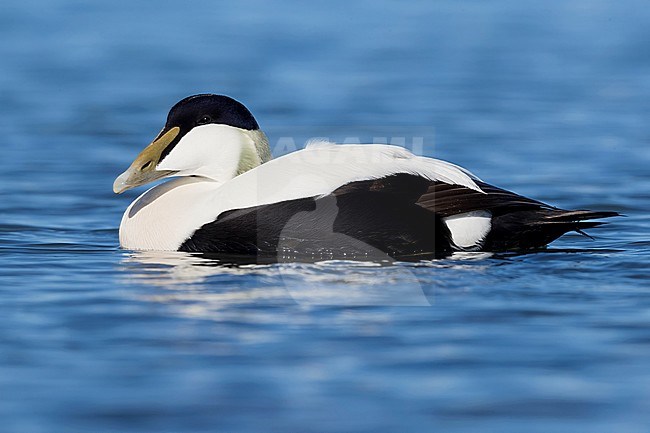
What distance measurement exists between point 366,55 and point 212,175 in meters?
→ 7.38

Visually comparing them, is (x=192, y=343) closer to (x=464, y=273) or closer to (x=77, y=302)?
(x=77, y=302)

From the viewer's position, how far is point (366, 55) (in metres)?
13.4

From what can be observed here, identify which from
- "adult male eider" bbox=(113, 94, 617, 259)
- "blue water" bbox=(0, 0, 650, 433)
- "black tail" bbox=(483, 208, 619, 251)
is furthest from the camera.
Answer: "black tail" bbox=(483, 208, 619, 251)

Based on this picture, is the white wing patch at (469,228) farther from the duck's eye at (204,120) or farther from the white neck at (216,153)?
the duck's eye at (204,120)

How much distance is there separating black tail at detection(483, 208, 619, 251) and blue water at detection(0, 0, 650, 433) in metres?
0.11

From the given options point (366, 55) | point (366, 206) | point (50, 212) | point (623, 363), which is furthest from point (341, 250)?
point (366, 55)

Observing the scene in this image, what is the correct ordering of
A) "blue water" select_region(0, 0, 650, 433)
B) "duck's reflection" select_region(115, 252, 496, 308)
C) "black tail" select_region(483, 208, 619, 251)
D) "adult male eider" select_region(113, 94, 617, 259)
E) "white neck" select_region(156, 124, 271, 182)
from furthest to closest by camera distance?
"white neck" select_region(156, 124, 271, 182), "black tail" select_region(483, 208, 619, 251), "adult male eider" select_region(113, 94, 617, 259), "duck's reflection" select_region(115, 252, 496, 308), "blue water" select_region(0, 0, 650, 433)

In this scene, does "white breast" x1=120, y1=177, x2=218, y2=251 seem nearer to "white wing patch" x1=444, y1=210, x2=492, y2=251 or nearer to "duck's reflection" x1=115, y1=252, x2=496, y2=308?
"duck's reflection" x1=115, y1=252, x2=496, y2=308

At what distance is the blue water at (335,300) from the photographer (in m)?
3.91

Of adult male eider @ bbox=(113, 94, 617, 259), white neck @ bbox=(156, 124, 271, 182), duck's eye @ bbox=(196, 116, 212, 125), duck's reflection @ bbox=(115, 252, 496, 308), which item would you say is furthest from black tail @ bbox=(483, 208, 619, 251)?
duck's eye @ bbox=(196, 116, 212, 125)

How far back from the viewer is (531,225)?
5.85 m

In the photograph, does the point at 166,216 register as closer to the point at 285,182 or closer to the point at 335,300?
the point at 285,182

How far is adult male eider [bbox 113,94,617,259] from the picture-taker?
5.71 meters

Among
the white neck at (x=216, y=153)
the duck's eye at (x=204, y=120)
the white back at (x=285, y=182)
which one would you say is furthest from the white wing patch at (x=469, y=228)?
the duck's eye at (x=204, y=120)
